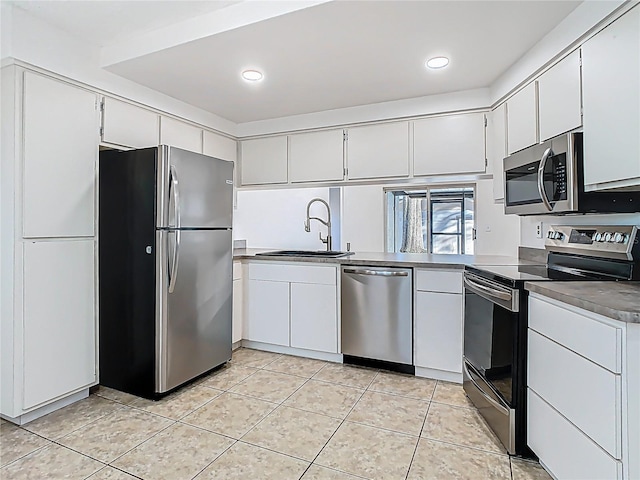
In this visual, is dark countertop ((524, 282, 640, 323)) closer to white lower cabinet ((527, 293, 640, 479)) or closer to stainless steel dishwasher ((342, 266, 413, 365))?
white lower cabinet ((527, 293, 640, 479))

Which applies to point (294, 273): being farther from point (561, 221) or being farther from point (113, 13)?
point (113, 13)

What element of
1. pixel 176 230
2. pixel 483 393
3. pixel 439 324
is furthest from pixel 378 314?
pixel 176 230

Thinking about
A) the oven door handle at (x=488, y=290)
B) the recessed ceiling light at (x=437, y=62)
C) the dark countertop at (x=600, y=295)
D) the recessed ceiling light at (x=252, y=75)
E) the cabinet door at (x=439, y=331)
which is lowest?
the cabinet door at (x=439, y=331)

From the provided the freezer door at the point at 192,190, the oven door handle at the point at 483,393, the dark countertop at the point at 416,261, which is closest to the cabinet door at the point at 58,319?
the freezer door at the point at 192,190

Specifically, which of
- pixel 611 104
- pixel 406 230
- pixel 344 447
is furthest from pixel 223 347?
pixel 406 230

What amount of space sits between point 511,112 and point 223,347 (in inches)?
108

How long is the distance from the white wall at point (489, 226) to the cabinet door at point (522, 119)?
326 centimetres

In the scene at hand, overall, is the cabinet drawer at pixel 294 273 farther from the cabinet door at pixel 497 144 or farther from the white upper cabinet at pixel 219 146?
the cabinet door at pixel 497 144

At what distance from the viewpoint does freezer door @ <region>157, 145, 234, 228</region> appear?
2.41 m

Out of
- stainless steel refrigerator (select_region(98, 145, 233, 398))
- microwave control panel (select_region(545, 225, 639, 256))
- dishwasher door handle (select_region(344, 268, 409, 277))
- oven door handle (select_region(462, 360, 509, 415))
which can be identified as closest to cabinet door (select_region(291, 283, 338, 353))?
dishwasher door handle (select_region(344, 268, 409, 277))

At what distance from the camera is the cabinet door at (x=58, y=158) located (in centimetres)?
216

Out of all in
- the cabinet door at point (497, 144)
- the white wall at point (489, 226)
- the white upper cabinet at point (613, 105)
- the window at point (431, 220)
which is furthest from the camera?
the window at point (431, 220)

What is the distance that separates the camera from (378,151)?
131 inches

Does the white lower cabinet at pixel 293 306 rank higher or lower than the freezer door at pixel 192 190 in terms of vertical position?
lower
